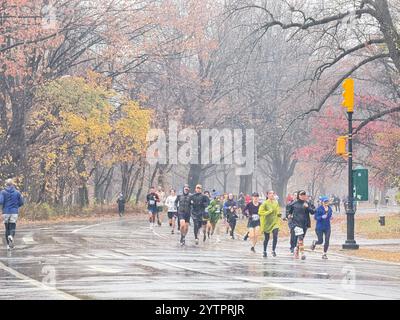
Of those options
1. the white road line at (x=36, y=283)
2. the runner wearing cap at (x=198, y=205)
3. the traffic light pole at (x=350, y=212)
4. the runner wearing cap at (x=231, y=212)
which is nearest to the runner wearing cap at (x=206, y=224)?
the runner wearing cap at (x=198, y=205)

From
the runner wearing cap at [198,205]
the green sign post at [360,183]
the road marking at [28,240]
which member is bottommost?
Result: the road marking at [28,240]

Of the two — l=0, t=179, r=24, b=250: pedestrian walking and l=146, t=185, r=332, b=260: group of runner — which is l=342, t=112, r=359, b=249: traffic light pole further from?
l=0, t=179, r=24, b=250: pedestrian walking

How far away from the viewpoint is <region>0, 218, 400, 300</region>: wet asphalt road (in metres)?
15.1

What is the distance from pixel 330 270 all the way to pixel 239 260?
309 centimetres

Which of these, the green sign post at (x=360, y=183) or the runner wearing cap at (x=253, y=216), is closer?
the runner wearing cap at (x=253, y=216)

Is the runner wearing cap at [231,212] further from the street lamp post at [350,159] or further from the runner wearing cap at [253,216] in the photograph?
the street lamp post at [350,159]

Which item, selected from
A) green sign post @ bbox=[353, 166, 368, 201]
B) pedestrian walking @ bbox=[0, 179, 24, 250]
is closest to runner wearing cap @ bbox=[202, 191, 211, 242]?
green sign post @ bbox=[353, 166, 368, 201]

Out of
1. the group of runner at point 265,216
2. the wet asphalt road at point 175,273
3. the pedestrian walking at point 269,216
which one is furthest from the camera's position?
the pedestrian walking at point 269,216

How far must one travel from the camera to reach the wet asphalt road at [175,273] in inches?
594

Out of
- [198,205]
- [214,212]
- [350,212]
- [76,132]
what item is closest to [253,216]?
[198,205]

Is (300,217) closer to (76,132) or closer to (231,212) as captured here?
(231,212)

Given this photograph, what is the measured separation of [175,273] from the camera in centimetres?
1902
